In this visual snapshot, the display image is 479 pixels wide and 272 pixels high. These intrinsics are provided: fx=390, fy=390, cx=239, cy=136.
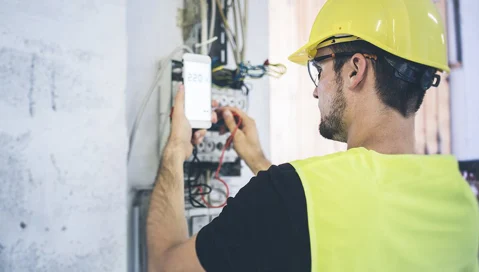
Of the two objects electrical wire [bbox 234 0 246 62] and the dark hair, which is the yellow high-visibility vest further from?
electrical wire [bbox 234 0 246 62]

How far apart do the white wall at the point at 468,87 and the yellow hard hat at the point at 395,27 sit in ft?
4.24

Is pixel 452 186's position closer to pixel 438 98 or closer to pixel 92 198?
pixel 92 198

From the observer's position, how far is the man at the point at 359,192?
0.65 m

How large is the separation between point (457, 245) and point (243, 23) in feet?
2.95

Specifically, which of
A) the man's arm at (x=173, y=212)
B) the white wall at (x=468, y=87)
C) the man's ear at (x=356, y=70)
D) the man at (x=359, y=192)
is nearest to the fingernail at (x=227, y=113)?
the man's arm at (x=173, y=212)

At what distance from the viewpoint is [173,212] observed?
0.94m

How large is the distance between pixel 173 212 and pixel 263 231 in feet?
1.11

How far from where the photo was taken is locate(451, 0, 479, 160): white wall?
6.51 feet

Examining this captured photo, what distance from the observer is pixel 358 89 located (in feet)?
2.75

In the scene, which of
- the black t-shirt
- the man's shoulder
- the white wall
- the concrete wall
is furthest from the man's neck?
the white wall

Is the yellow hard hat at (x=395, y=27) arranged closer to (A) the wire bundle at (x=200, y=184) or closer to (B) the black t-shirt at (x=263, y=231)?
(B) the black t-shirt at (x=263, y=231)

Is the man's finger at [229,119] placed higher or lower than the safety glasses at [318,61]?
lower

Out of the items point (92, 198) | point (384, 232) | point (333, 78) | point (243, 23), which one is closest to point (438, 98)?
point (243, 23)

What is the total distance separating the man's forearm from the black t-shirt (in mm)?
175
